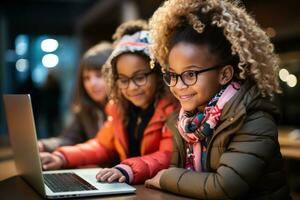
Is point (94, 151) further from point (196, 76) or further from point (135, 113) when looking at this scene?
point (196, 76)

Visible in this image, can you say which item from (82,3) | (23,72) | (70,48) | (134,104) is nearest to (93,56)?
(134,104)

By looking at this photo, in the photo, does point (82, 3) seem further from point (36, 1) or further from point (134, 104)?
point (134, 104)

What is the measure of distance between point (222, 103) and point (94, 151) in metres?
0.84

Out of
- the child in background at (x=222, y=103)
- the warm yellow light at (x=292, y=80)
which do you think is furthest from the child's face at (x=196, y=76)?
the warm yellow light at (x=292, y=80)

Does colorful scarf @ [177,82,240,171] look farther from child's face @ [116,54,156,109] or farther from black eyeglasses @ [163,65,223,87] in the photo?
child's face @ [116,54,156,109]

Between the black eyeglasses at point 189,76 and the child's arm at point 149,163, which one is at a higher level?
the black eyeglasses at point 189,76

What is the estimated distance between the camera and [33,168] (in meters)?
1.31

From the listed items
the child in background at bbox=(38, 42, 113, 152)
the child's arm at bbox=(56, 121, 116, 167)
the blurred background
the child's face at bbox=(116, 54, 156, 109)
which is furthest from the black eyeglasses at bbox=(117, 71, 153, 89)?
the blurred background

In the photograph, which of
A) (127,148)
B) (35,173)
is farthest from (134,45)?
(35,173)

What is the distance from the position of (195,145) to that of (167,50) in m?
0.30

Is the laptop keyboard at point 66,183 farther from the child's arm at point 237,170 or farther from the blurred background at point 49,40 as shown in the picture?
the blurred background at point 49,40

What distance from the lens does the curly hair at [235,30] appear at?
125 centimetres

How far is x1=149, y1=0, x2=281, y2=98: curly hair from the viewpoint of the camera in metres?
1.25

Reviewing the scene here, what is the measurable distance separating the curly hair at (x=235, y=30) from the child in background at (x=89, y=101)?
0.90 metres
